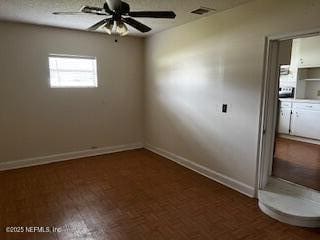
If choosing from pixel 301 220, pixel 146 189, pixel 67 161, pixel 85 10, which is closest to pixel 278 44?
pixel 301 220

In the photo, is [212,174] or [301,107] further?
[301,107]

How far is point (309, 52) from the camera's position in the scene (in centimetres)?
568

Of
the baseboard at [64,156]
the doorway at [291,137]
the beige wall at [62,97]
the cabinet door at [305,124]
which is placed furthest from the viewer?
the cabinet door at [305,124]

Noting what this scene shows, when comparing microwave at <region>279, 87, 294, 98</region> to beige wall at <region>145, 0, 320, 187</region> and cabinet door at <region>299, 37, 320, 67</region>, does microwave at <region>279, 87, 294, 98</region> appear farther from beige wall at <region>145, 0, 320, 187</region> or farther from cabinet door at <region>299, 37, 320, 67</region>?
beige wall at <region>145, 0, 320, 187</region>

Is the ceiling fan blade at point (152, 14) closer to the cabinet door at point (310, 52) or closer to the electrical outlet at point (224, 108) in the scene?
the electrical outlet at point (224, 108)

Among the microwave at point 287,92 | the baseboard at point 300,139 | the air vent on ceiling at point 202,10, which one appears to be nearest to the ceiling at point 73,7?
the air vent on ceiling at point 202,10

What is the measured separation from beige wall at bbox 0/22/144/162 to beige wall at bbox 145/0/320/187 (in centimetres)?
73

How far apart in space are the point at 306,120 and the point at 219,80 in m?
3.31

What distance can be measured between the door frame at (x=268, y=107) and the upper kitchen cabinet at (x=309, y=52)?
3545 mm

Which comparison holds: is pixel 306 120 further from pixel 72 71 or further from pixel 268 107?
pixel 72 71

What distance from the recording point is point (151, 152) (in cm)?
514

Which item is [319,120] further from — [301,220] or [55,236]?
[55,236]

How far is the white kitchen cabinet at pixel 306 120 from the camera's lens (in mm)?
5320

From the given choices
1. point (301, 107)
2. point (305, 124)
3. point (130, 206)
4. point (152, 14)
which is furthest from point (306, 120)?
point (152, 14)
